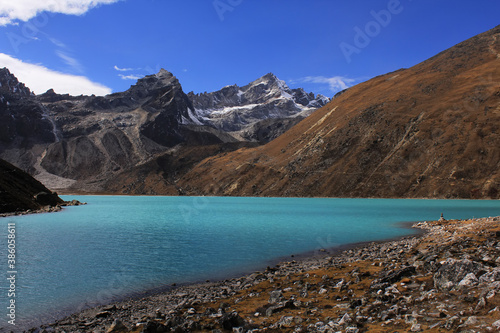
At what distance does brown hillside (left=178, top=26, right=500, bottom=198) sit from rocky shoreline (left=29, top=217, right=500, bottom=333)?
111 meters

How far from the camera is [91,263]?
1027 inches

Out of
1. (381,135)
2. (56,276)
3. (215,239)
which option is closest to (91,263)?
(56,276)

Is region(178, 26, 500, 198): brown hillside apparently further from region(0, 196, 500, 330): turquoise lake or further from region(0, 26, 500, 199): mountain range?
region(0, 196, 500, 330): turquoise lake

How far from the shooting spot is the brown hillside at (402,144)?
115812mm

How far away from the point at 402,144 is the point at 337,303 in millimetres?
132247

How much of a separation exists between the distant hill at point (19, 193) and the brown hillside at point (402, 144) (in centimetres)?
9105

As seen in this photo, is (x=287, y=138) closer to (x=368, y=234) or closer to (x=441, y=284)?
(x=368, y=234)

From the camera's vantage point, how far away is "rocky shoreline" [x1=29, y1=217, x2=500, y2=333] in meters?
10.2
